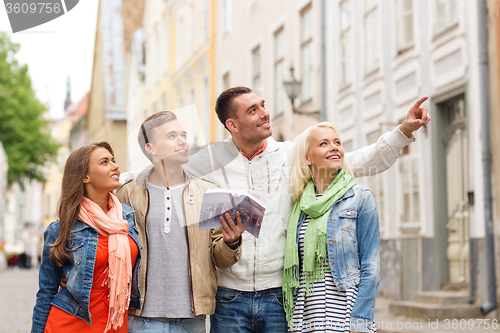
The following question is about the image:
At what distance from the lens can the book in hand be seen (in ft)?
9.27

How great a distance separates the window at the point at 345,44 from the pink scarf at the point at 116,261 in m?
11.5

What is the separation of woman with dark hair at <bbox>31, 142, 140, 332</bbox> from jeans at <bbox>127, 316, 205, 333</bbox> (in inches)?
1.9

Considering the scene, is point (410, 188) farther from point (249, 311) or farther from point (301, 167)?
point (249, 311)

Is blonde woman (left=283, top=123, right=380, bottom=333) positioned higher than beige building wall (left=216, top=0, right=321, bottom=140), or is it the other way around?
beige building wall (left=216, top=0, right=321, bottom=140)

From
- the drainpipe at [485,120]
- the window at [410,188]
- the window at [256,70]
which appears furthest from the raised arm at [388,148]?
the window at [256,70]

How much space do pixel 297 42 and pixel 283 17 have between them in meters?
1.23

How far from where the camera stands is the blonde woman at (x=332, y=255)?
10.2 feet

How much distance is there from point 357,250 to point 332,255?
116 millimetres

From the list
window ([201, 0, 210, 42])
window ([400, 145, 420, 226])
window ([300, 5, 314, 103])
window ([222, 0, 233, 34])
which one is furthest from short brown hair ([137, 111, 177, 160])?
window ([201, 0, 210, 42])

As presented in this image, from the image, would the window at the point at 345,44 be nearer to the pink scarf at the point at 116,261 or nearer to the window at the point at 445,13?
the window at the point at 445,13

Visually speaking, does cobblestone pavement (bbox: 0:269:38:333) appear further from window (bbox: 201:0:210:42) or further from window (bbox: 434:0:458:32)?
window (bbox: 201:0:210:42)

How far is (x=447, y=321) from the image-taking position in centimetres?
890

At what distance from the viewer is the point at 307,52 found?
16172 millimetres

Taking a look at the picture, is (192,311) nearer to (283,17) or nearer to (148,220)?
(148,220)
